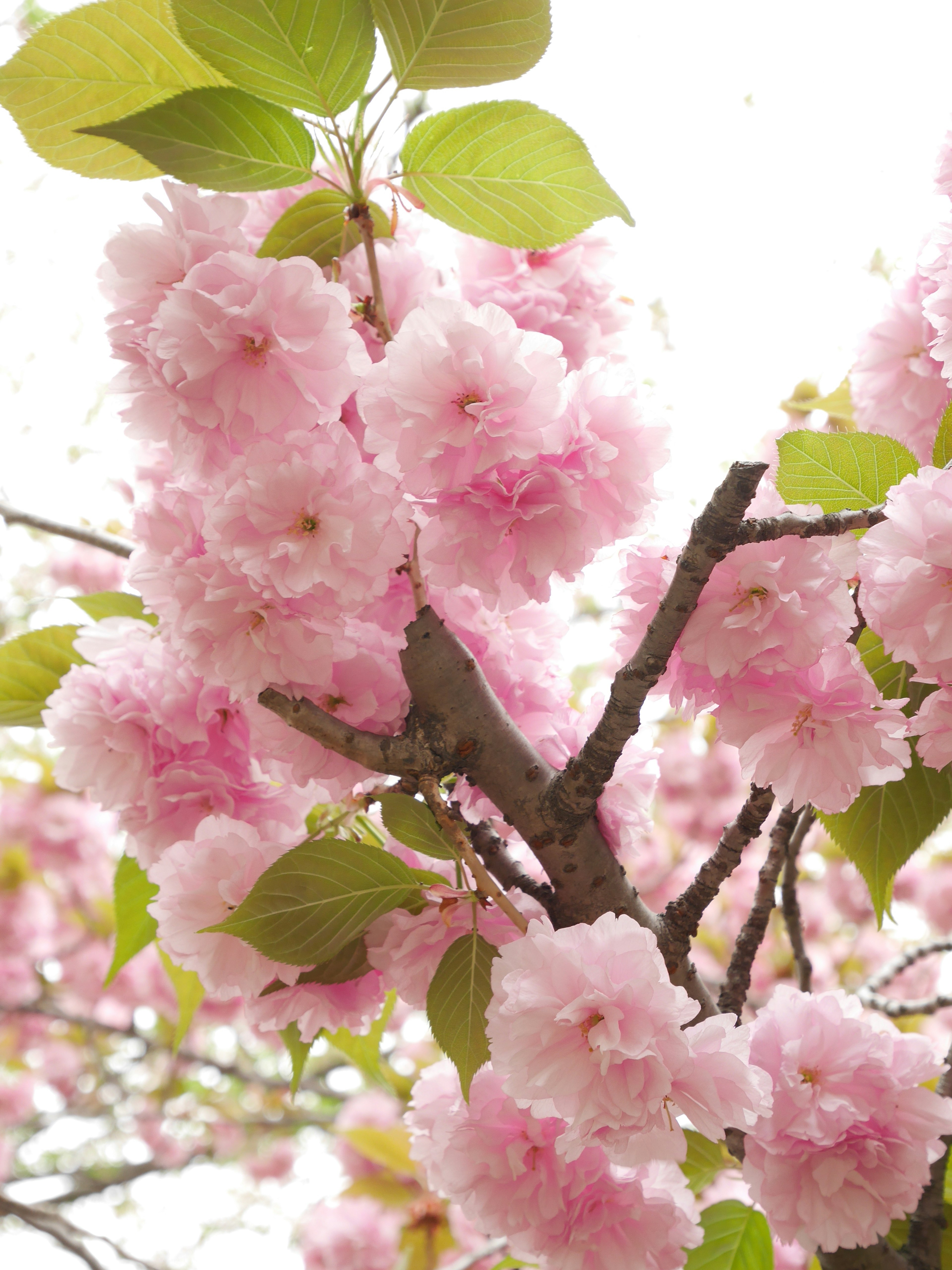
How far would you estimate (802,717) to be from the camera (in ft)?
2.03

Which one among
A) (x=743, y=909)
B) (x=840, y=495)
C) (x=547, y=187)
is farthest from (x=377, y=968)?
(x=743, y=909)

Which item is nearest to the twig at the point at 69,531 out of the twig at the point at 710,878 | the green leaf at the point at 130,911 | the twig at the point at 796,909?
the green leaf at the point at 130,911

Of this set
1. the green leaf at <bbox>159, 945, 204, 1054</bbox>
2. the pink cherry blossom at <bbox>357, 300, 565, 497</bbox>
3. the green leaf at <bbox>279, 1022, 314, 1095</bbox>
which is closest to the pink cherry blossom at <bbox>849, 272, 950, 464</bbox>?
the pink cherry blossom at <bbox>357, 300, 565, 497</bbox>

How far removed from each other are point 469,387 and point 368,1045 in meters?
0.78

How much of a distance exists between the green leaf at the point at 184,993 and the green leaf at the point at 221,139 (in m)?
0.81

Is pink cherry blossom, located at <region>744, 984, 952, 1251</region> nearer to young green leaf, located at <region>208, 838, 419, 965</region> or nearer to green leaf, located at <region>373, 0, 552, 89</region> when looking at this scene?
young green leaf, located at <region>208, 838, 419, 965</region>

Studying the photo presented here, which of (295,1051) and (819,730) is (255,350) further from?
(295,1051)

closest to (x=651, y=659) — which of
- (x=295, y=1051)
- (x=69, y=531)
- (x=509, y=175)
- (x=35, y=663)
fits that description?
(x=509, y=175)

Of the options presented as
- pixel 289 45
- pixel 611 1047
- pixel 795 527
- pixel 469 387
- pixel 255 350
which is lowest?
pixel 611 1047

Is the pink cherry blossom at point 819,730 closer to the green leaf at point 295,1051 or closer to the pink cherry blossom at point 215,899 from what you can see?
the pink cherry blossom at point 215,899

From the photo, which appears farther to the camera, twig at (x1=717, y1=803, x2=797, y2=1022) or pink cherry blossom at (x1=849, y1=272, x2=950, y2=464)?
pink cherry blossom at (x1=849, y1=272, x2=950, y2=464)

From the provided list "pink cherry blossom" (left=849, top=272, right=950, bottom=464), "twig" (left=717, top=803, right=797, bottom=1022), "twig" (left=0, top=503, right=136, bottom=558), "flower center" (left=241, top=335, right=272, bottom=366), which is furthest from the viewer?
"twig" (left=0, top=503, right=136, bottom=558)

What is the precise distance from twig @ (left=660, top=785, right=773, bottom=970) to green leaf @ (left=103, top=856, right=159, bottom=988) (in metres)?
0.57

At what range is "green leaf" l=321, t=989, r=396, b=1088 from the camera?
97cm
